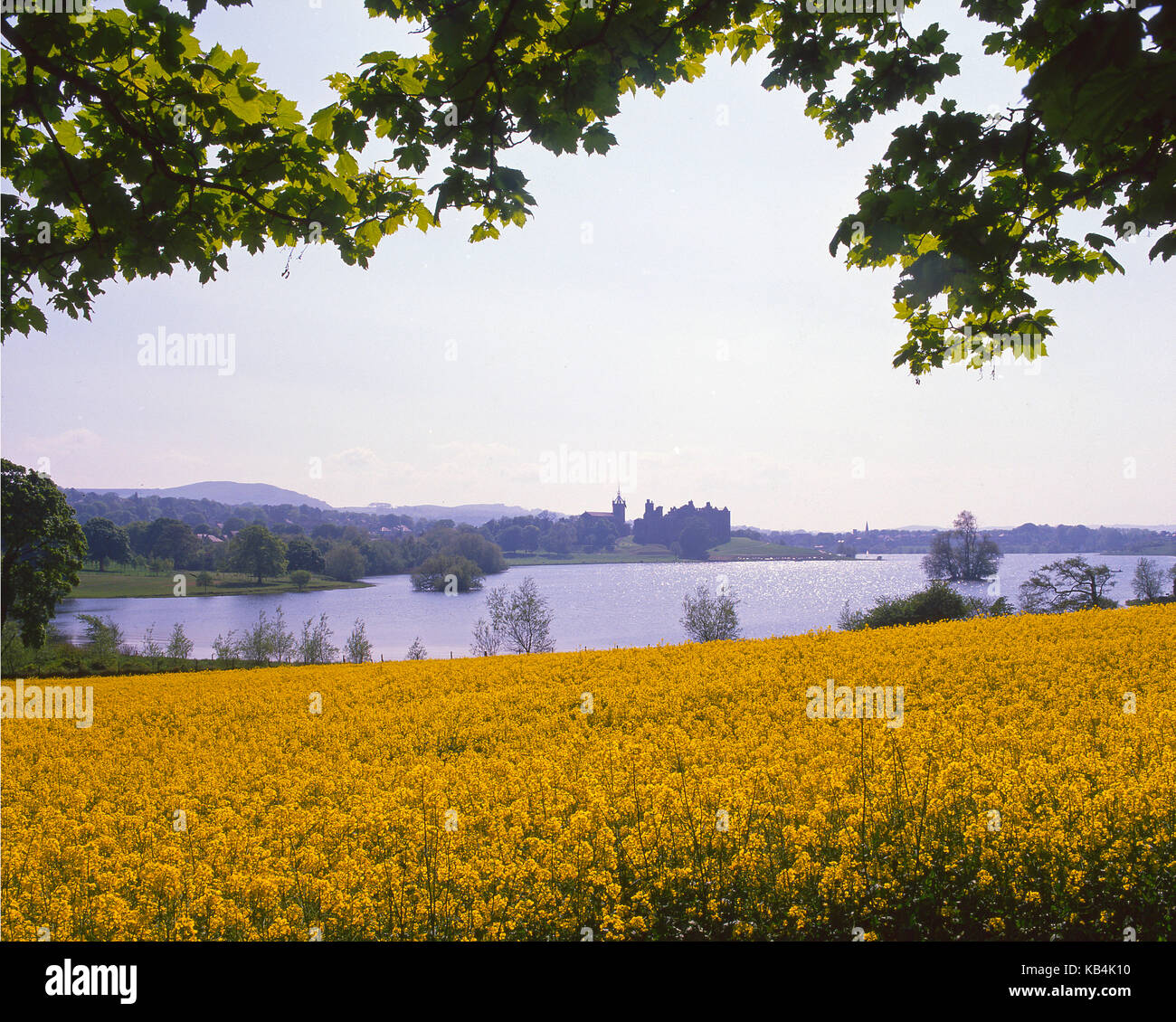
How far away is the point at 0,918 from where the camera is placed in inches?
201

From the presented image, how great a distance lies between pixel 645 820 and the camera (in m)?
5.88

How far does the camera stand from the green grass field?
102188 mm

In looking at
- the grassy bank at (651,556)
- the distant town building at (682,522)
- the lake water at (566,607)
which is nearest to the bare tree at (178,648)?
the lake water at (566,607)

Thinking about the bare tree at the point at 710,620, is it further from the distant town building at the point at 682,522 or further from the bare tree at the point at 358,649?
the distant town building at the point at 682,522

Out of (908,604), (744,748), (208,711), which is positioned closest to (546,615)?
(908,604)

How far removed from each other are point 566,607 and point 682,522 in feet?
283

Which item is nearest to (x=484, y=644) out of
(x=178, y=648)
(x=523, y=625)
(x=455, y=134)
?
(x=523, y=625)

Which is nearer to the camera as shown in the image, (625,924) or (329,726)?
(625,924)

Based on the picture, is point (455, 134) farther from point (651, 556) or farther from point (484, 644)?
point (651, 556)

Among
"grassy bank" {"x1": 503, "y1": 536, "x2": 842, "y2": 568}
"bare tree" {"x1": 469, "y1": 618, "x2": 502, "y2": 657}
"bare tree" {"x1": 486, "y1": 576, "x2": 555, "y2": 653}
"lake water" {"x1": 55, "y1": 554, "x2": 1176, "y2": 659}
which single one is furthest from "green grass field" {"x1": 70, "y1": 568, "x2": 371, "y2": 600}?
"grassy bank" {"x1": 503, "y1": 536, "x2": 842, "y2": 568}

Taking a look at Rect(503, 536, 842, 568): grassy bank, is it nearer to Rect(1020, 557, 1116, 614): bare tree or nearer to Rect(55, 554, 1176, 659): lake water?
Rect(55, 554, 1176, 659): lake water

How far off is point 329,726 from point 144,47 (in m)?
10.6

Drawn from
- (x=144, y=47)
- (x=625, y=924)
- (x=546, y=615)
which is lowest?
(x=546, y=615)
